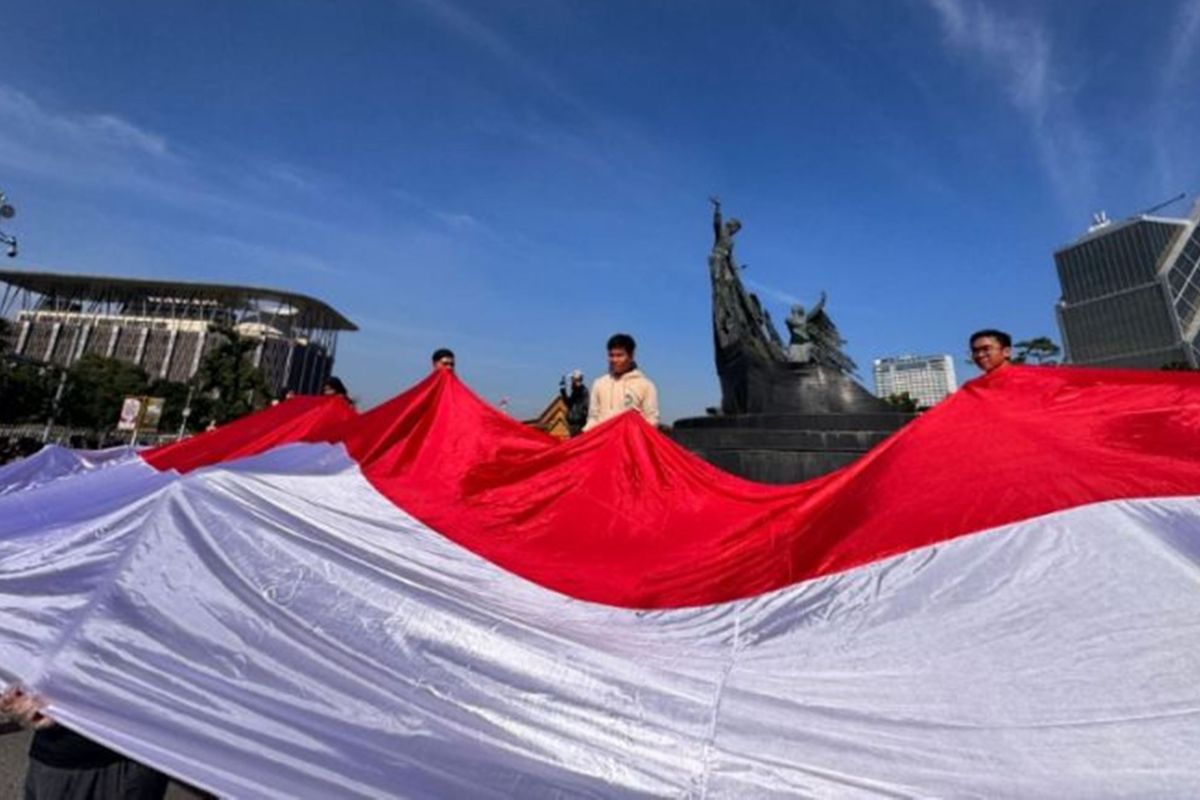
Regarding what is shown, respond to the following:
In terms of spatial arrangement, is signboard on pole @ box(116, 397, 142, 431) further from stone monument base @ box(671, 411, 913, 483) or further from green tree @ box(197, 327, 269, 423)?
green tree @ box(197, 327, 269, 423)

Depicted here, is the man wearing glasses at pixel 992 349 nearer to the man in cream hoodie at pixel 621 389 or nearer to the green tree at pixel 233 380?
the man in cream hoodie at pixel 621 389

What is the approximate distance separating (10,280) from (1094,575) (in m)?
128

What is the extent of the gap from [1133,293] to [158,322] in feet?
504

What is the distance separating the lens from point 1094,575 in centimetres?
184

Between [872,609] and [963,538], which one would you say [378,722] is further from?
[963,538]

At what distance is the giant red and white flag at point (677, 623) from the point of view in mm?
1579

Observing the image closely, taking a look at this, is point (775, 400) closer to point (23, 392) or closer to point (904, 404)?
point (904, 404)

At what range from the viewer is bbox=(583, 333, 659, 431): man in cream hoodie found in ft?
16.3

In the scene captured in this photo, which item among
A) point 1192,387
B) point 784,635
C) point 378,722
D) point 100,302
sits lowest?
point 378,722

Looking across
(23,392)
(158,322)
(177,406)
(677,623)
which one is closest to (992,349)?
(677,623)

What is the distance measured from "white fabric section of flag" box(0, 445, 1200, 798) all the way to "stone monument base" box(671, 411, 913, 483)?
5.40 metres

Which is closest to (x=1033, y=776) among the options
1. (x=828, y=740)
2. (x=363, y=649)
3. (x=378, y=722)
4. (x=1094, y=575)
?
(x=828, y=740)

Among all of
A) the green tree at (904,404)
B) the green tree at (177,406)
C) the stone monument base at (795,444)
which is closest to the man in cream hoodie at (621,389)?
the stone monument base at (795,444)

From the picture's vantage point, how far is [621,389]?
199 inches
